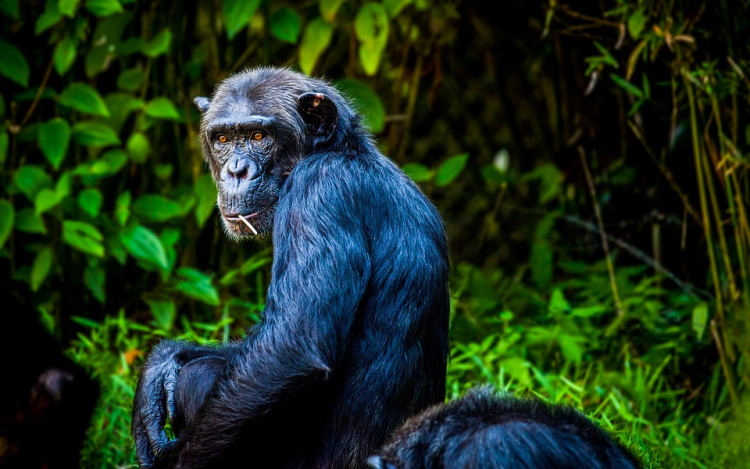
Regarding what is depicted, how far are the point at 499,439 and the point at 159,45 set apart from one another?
416 cm

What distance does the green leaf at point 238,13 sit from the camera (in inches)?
232

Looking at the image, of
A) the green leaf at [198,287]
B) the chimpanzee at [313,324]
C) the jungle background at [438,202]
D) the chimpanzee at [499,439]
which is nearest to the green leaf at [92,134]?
the jungle background at [438,202]

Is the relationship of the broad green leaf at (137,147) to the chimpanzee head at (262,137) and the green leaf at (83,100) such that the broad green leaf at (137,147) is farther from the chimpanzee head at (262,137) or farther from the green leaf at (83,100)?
the chimpanzee head at (262,137)

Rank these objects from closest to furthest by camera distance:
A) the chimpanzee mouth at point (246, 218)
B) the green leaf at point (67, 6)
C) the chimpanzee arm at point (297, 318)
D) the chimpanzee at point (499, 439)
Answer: the chimpanzee at point (499, 439) → the chimpanzee arm at point (297, 318) → the chimpanzee mouth at point (246, 218) → the green leaf at point (67, 6)

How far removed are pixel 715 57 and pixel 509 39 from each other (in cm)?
327

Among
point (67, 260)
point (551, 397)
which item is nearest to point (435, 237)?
point (551, 397)

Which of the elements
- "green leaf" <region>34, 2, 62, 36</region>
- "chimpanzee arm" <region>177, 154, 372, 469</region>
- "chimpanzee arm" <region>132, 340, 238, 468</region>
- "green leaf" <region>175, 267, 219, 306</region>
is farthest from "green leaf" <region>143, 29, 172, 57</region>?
"chimpanzee arm" <region>177, 154, 372, 469</region>

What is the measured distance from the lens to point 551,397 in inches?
205

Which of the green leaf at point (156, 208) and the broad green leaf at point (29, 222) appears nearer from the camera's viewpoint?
the broad green leaf at point (29, 222)

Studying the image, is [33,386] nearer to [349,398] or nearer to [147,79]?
[349,398]

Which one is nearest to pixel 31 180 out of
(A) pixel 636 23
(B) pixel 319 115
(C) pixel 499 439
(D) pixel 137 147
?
(D) pixel 137 147

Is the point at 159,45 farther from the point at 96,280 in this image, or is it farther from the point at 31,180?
the point at 96,280

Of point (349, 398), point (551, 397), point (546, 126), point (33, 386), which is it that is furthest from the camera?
point (546, 126)

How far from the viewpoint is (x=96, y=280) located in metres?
6.28
